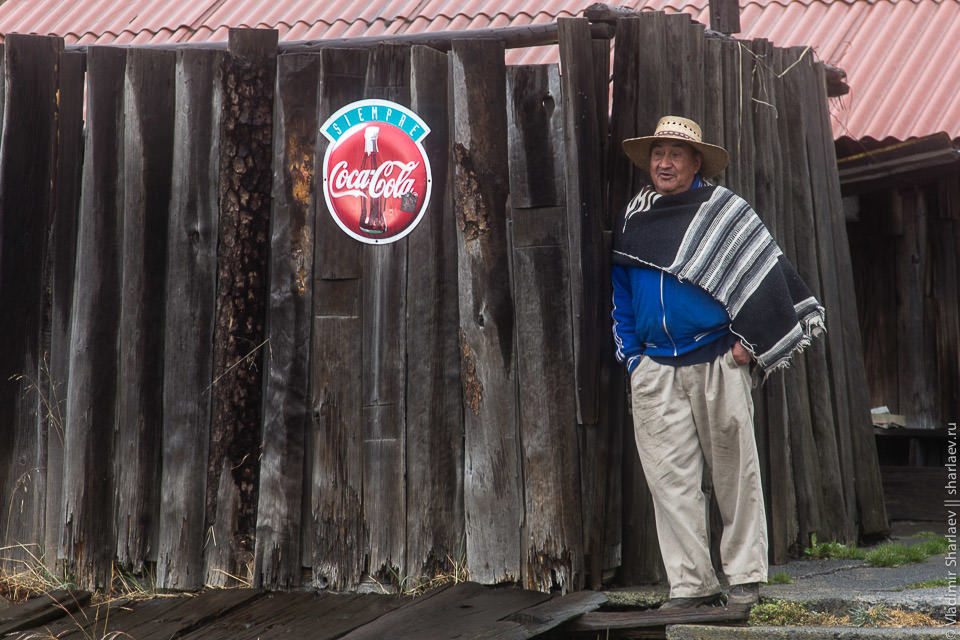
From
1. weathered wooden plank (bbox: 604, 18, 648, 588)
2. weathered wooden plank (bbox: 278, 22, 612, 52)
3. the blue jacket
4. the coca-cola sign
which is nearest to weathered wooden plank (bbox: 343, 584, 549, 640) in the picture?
weathered wooden plank (bbox: 604, 18, 648, 588)

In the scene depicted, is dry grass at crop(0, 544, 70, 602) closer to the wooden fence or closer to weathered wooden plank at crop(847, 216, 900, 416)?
the wooden fence

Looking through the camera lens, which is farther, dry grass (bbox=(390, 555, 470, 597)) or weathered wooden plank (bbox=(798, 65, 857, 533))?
weathered wooden plank (bbox=(798, 65, 857, 533))

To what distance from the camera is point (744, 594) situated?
3881mm

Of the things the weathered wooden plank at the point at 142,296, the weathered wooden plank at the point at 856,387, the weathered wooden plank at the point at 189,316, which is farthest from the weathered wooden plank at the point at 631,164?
the weathered wooden plank at the point at 142,296

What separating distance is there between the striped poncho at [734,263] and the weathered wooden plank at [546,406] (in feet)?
1.20

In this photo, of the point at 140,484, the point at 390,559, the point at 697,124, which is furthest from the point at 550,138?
the point at 140,484

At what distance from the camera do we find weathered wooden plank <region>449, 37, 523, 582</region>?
14.0 feet

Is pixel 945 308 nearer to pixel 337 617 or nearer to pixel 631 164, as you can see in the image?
pixel 631 164

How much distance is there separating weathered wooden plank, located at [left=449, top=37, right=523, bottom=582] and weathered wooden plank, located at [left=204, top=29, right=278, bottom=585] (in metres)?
0.93

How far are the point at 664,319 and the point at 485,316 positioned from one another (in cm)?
79

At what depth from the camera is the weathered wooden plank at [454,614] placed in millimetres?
3789

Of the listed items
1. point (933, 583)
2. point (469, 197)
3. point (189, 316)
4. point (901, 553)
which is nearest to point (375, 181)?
point (469, 197)

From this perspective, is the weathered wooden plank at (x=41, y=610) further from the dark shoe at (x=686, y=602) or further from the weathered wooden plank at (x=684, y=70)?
the weathered wooden plank at (x=684, y=70)

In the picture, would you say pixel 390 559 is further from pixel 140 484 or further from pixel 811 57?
pixel 811 57
